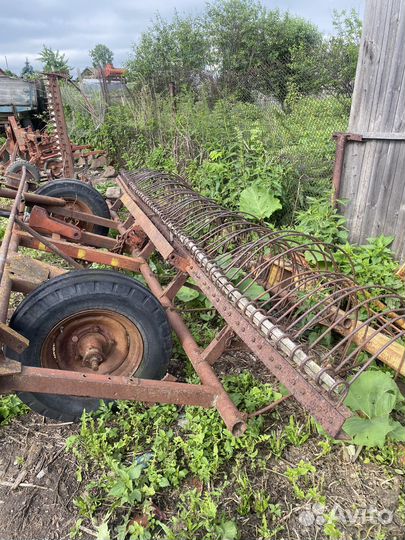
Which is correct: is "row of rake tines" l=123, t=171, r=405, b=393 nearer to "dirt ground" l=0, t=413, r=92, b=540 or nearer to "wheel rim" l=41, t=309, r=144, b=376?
"wheel rim" l=41, t=309, r=144, b=376

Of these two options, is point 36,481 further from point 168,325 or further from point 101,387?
point 168,325

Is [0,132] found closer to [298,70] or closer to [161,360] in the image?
[298,70]

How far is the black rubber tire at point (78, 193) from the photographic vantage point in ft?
15.0

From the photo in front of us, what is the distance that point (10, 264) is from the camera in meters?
2.66

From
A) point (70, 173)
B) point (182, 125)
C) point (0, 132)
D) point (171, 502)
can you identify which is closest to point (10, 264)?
point (171, 502)

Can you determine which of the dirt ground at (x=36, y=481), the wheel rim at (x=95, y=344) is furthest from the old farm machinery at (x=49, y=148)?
the dirt ground at (x=36, y=481)

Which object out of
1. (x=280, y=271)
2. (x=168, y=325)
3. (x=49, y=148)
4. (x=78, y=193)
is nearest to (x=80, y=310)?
(x=168, y=325)

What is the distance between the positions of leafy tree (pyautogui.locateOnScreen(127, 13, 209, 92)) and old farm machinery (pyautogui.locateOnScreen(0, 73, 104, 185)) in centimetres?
496

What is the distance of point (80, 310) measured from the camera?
2346 millimetres

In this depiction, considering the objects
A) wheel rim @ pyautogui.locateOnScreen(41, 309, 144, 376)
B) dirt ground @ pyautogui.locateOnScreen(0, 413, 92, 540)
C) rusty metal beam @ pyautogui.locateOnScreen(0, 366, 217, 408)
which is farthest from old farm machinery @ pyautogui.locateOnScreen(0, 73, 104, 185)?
rusty metal beam @ pyautogui.locateOnScreen(0, 366, 217, 408)

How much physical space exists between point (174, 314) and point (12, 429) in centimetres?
120

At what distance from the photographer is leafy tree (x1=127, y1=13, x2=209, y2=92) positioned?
12.4 meters

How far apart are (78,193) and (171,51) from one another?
405 inches

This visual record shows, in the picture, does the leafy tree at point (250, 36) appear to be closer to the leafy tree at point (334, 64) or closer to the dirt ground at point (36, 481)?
the leafy tree at point (334, 64)
